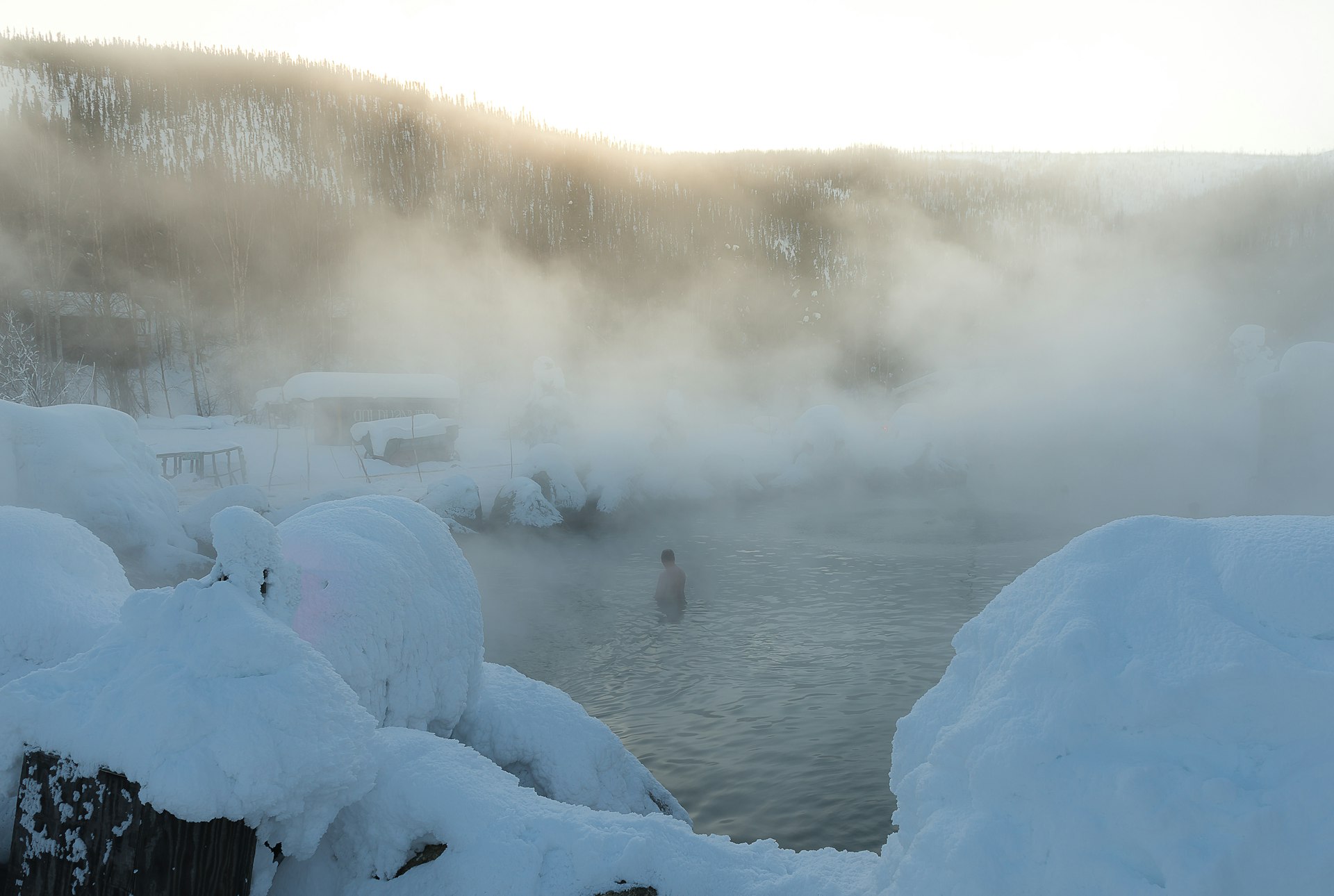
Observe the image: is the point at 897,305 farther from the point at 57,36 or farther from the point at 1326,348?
the point at 57,36

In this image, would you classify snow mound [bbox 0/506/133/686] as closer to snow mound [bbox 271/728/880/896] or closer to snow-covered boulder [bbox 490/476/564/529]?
snow mound [bbox 271/728/880/896]

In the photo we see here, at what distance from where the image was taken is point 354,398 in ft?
79.9

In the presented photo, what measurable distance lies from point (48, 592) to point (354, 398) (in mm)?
22388

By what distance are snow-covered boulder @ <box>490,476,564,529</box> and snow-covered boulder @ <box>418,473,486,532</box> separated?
780 mm

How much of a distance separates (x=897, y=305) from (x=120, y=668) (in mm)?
45182

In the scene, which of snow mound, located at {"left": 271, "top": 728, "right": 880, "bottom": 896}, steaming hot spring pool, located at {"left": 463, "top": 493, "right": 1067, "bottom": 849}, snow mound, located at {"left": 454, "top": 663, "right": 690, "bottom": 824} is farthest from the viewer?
steaming hot spring pool, located at {"left": 463, "top": 493, "right": 1067, "bottom": 849}

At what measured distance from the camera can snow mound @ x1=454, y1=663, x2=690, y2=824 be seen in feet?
14.8

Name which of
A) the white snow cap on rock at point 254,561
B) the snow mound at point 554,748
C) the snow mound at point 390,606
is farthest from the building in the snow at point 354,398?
the white snow cap on rock at point 254,561

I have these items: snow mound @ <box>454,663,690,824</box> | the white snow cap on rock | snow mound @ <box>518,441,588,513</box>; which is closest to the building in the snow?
snow mound @ <box>518,441,588,513</box>

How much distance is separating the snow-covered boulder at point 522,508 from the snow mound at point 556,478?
23.8 inches

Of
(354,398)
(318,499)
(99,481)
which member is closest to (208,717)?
(99,481)

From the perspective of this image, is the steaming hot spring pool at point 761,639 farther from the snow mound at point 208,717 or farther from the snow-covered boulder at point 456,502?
the snow mound at point 208,717

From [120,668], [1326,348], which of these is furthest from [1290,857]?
[1326,348]

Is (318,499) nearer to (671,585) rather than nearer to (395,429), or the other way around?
(395,429)
